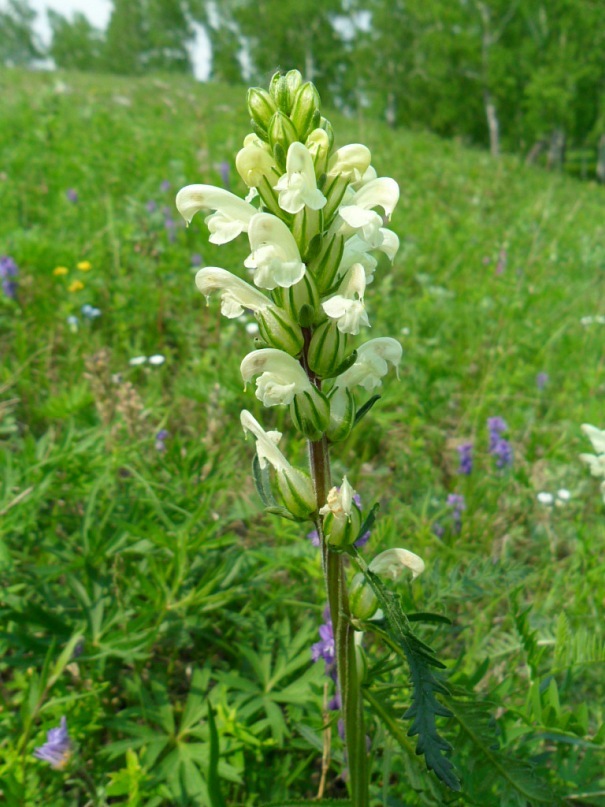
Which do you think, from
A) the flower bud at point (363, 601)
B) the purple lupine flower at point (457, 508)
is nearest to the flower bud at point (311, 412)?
the flower bud at point (363, 601)

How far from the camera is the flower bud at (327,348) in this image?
1.10 metres

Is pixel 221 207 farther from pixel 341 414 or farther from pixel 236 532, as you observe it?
pixel 236 532

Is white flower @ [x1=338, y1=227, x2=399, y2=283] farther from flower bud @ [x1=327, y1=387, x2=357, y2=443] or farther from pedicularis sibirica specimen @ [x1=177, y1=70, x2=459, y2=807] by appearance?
flower bud @ [x1=327, y1=387, x2=357, y2=443]

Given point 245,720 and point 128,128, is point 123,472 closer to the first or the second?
point 245,720

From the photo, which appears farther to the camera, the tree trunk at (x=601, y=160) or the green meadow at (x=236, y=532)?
the tree trunk at (x=601, y=160)

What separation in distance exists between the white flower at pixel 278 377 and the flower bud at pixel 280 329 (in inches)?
0.8

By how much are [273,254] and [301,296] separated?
92 mm

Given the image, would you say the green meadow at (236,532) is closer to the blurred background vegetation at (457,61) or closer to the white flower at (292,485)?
the white flower at (292,485)

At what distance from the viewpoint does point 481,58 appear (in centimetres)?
2708

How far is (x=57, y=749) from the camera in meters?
1.54

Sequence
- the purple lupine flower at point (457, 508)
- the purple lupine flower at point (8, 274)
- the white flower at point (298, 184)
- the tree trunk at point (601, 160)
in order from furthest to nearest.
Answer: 1. the tree trunk at point (601, 160)
2. the purple lupine flower at point (8, 274)
3. the purple lupine flower at point (457, 508)
4. the white flower at point (298, 184)

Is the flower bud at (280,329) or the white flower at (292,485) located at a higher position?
the flower bud at (280,329)

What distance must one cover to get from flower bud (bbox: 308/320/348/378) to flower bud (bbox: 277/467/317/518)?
0.67 ft

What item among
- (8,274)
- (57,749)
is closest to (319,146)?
(57,749)
